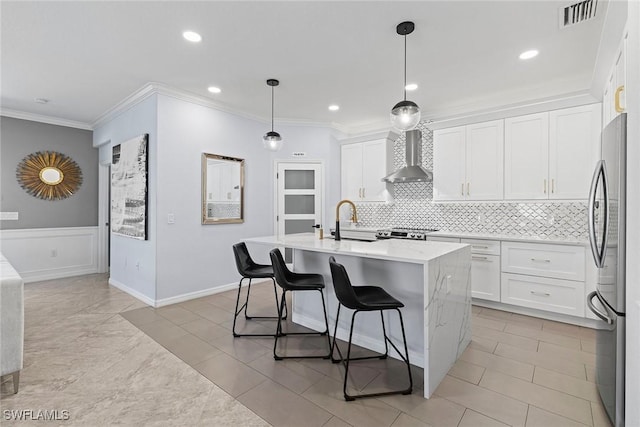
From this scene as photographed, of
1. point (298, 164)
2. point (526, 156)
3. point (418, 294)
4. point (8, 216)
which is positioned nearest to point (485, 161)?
point (526, 156)

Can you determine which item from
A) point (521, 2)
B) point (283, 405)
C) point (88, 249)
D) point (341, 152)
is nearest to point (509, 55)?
point (521, 2)

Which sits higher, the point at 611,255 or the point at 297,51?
the point at 297,51

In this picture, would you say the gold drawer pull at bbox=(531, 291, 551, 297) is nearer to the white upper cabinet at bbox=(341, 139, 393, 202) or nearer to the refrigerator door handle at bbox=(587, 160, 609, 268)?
the refrigerator door handle at bbox=(587, 160, 609, 268)

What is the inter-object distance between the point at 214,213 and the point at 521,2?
4046 millimetres

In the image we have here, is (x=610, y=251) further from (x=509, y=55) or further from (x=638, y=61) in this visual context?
(x=509, y=55)

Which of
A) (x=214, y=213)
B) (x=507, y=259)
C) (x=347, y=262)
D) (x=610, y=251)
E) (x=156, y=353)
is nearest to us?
(x=610, y=251)

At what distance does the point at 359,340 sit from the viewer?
2803mm

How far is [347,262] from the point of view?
2.88 meters

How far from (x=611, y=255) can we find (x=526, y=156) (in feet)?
7.91

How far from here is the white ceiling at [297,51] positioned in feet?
7.74

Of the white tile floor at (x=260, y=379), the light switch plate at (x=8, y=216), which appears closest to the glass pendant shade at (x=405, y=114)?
the white tile floor at (x=260, y=379)

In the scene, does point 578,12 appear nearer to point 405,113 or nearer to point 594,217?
point 405,113

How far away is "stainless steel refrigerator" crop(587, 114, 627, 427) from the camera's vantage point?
1.62 m

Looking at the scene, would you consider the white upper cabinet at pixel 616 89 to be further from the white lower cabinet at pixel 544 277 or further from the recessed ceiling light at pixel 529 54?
the white lower cabinet at pixel 544 277
